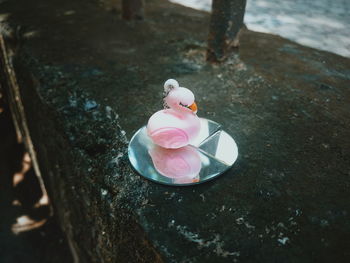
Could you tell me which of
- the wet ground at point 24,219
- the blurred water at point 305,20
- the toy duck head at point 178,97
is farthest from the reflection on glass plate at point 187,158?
the wet ground at point 24,219

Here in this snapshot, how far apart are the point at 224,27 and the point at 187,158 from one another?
120 centimetres

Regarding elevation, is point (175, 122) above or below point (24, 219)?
above

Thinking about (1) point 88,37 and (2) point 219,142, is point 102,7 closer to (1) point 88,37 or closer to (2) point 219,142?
(1) point 88,37

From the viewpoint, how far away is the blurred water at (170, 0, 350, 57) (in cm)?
301

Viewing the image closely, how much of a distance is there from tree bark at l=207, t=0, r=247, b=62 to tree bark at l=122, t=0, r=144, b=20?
999mm

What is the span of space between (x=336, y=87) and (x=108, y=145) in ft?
5.04

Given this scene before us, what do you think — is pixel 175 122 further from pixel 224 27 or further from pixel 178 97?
pixel 224 27

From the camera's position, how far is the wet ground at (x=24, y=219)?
3.00 meters

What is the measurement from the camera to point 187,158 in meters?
1.42

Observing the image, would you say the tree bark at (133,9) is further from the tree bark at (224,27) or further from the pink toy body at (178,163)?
the pink toy body at (178,163)

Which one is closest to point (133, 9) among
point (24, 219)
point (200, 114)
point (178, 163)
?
point (200, 114)

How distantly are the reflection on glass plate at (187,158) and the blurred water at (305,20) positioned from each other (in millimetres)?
1897

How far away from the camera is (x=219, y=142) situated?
1547mm

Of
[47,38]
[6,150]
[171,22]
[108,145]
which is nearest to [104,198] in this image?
[108,145]
